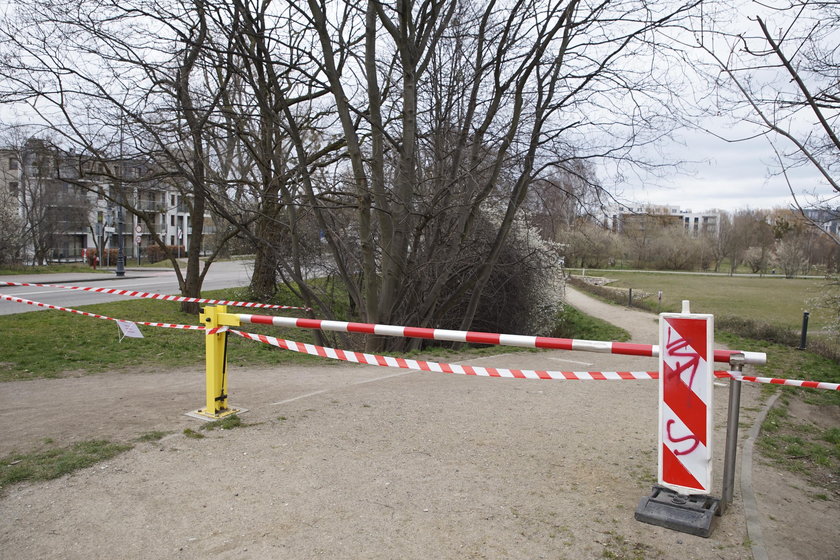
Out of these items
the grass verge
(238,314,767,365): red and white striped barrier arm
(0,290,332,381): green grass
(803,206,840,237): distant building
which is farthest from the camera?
(0,290,332,381): green grass

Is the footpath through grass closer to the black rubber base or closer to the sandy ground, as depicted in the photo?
the sandy ground

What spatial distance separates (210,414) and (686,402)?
4.10 m

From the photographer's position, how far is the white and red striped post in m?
3.71

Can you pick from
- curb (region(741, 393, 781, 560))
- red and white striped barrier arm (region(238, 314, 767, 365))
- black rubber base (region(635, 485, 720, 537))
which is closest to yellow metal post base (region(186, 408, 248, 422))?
red and white striped barrier arm (region(238, 314, 767, 365))

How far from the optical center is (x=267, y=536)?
Answer: 340 centimetres

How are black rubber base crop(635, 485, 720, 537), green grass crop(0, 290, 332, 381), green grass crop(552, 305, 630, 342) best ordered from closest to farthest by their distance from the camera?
black rubber base crop(635, 485, 720, 537), green grass crop(0, 290, 332, 381), green grass crop(552, 305, 630, 342)

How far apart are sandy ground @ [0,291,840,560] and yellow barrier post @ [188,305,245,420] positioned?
0.21m

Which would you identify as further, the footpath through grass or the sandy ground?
the footpath through grass

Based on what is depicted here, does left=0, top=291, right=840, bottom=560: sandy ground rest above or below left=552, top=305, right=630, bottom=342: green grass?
above

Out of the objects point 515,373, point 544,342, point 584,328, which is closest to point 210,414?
point 515,373

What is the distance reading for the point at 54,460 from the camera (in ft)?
14.6

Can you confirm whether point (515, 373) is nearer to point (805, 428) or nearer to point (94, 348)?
point (805, 428)

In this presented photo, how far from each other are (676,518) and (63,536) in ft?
11.7

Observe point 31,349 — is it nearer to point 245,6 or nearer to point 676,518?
point 245,6
